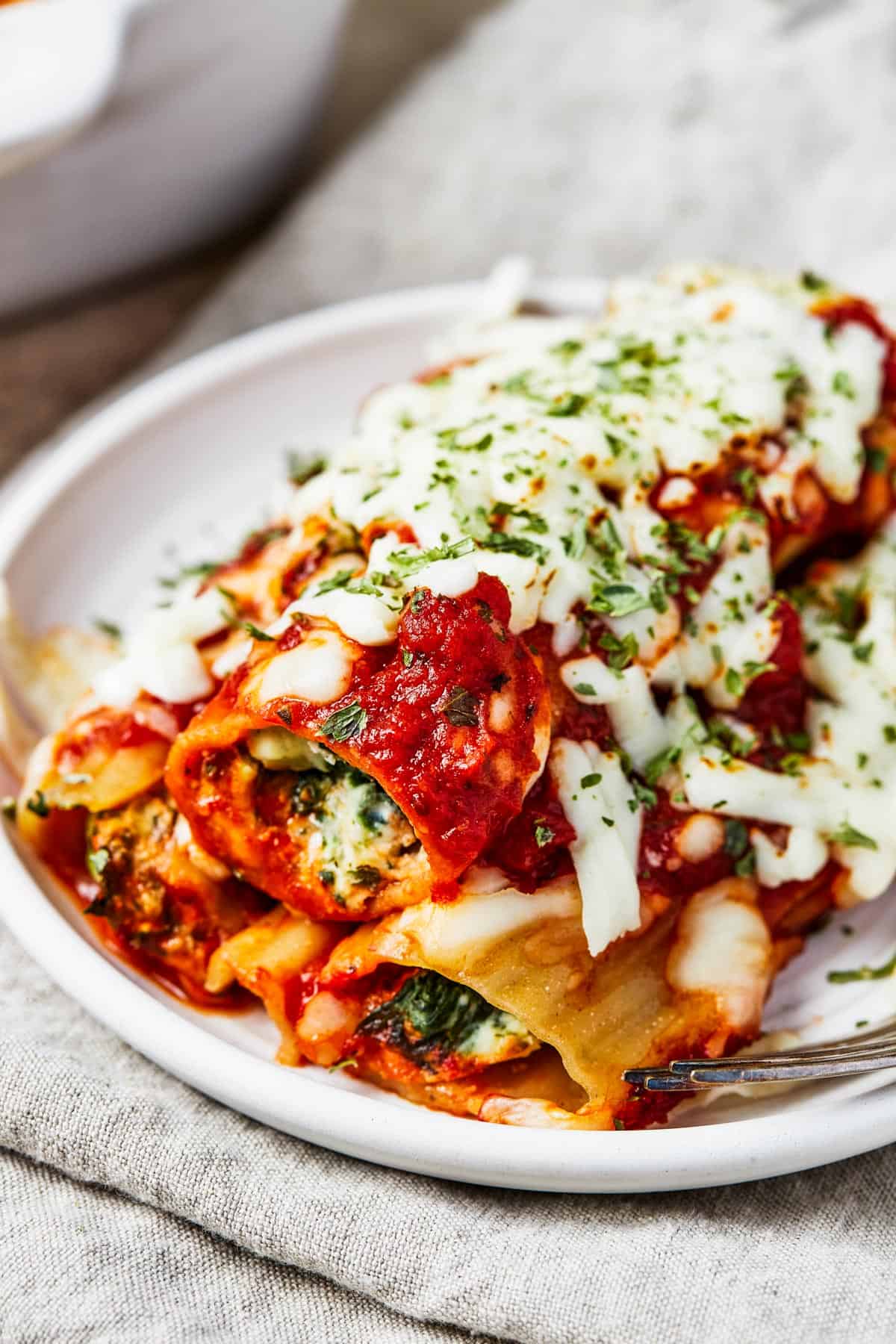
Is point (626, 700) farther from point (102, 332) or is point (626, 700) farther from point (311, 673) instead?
point (102, 332)

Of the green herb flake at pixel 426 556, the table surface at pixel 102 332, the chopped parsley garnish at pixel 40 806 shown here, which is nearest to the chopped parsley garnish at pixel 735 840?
the green herb flake at pixel 426 556

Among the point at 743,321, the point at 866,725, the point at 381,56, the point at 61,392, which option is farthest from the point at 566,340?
the point at 381,56

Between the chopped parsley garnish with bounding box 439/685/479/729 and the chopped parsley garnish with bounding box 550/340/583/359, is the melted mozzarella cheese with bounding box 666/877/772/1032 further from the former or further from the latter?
the chopped parsley garnish with bounding box 550/340/583/359

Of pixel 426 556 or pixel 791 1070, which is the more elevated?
pixel 426 556

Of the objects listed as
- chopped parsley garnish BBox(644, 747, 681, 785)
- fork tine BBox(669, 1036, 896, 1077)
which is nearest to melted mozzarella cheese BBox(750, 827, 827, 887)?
chopped parsley garnish BBox(644, 747, 681, 785)

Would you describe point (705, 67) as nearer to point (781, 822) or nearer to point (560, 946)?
point (781, 822)

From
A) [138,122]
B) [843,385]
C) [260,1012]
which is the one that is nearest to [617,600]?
[843,385]

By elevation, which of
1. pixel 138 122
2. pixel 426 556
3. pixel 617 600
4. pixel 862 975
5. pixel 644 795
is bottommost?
pixel 862 975
